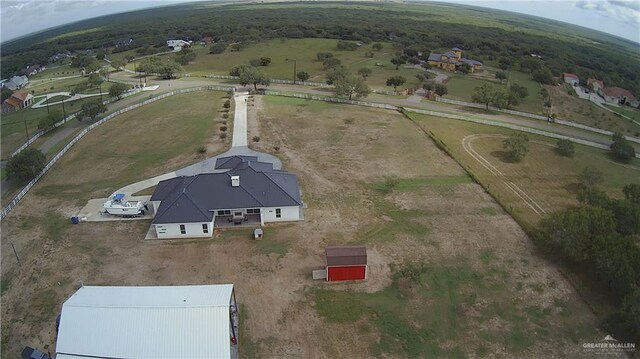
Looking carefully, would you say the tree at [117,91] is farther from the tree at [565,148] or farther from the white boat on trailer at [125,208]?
the tree at [565,148]

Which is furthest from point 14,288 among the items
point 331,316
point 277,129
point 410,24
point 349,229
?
point 410,24

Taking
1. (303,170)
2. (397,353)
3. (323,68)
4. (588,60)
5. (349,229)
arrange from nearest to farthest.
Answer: (397,353)
(349,229)
(303,170)
(323,68)
(588,60)

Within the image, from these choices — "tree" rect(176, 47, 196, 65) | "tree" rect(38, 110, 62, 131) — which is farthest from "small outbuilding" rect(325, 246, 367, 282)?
"tree" rect(176, 47, 196, 65)

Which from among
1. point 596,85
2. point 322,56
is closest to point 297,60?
point 322,56

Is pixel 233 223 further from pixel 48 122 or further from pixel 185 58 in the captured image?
pixel 185 58

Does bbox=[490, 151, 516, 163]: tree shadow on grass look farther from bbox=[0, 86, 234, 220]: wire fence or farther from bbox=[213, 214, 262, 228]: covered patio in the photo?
bbox=[0, 86, 234, 220]: wire fence

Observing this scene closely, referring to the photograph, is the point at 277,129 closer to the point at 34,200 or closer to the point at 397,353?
the point at 34,200
